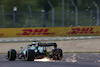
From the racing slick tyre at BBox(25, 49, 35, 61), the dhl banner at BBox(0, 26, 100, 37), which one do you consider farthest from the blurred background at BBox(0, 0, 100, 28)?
the racing slick tyre at BBox(25, 49, 35, 61)

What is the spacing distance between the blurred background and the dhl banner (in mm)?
5455

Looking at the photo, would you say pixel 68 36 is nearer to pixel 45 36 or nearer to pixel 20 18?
pixel 45 36

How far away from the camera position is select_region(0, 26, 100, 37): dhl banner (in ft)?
86.4

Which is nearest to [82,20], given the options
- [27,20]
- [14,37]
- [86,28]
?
[27,20]

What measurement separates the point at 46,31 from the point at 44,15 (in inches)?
360

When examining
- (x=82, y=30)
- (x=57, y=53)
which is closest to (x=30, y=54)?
(x=57, y=53)

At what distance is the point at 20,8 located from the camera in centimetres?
3931

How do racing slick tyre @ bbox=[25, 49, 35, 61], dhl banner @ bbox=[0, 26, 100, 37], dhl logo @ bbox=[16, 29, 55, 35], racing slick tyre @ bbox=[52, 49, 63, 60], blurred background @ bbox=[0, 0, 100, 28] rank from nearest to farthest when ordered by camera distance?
racing slick tyre @ bbox=[25, 49, 35, 61] < racing slick tyre @ bbox=[52, 49, 63, 60] < dhl banner @ bbox=[0, 26, 100, 37] < dhl logo @ bbox=[16, 29, 55, 35] < blurred background @ bbox=[0, 0, 100, 28]

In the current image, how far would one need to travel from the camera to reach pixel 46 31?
87.9 feet

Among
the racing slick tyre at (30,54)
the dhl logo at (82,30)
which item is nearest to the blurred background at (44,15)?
the dhl logo at (82,30)

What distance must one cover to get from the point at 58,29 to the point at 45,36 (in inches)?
62.9

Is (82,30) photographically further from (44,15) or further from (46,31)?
(44,15)

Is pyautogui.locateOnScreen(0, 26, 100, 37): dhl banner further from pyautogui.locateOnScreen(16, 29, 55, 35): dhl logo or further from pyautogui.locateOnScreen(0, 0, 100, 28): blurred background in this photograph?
pyautogui.locateOnScreen(0, 0, 100, 28): blurred background

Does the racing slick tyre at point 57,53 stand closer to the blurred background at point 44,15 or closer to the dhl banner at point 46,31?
the dhl banner at point 46,31
